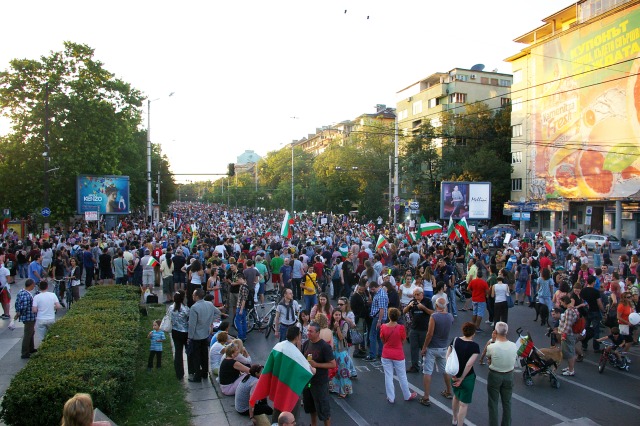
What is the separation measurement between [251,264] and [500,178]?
4699 cm

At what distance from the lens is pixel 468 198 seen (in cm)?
3938

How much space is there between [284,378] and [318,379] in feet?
2.47

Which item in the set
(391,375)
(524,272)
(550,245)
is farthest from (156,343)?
(550,245)

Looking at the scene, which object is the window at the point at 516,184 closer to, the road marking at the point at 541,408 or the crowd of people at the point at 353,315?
the crowd of people at the point at 353,315

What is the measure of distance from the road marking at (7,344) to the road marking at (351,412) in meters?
6.79

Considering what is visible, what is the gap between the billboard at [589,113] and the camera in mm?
38938

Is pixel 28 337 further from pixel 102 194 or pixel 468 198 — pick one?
pixel 468 198

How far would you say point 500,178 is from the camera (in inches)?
2142

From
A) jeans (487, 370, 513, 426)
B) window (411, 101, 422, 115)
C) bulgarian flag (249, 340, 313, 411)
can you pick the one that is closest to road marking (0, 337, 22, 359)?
bulgarian flag (249, 340, 313, 411)

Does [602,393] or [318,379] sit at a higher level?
[318,379]

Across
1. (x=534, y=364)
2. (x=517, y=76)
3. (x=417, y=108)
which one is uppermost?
(x=517, y=76)

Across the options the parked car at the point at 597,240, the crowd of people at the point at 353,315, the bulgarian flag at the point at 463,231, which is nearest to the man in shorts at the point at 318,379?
the crowd of people at the point at 353,315

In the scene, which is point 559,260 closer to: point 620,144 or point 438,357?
point 438,357

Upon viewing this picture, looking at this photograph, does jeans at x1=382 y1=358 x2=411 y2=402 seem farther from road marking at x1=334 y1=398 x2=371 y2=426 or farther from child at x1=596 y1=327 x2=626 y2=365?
child at x1=596 y1=327 x2=626 y2=365
